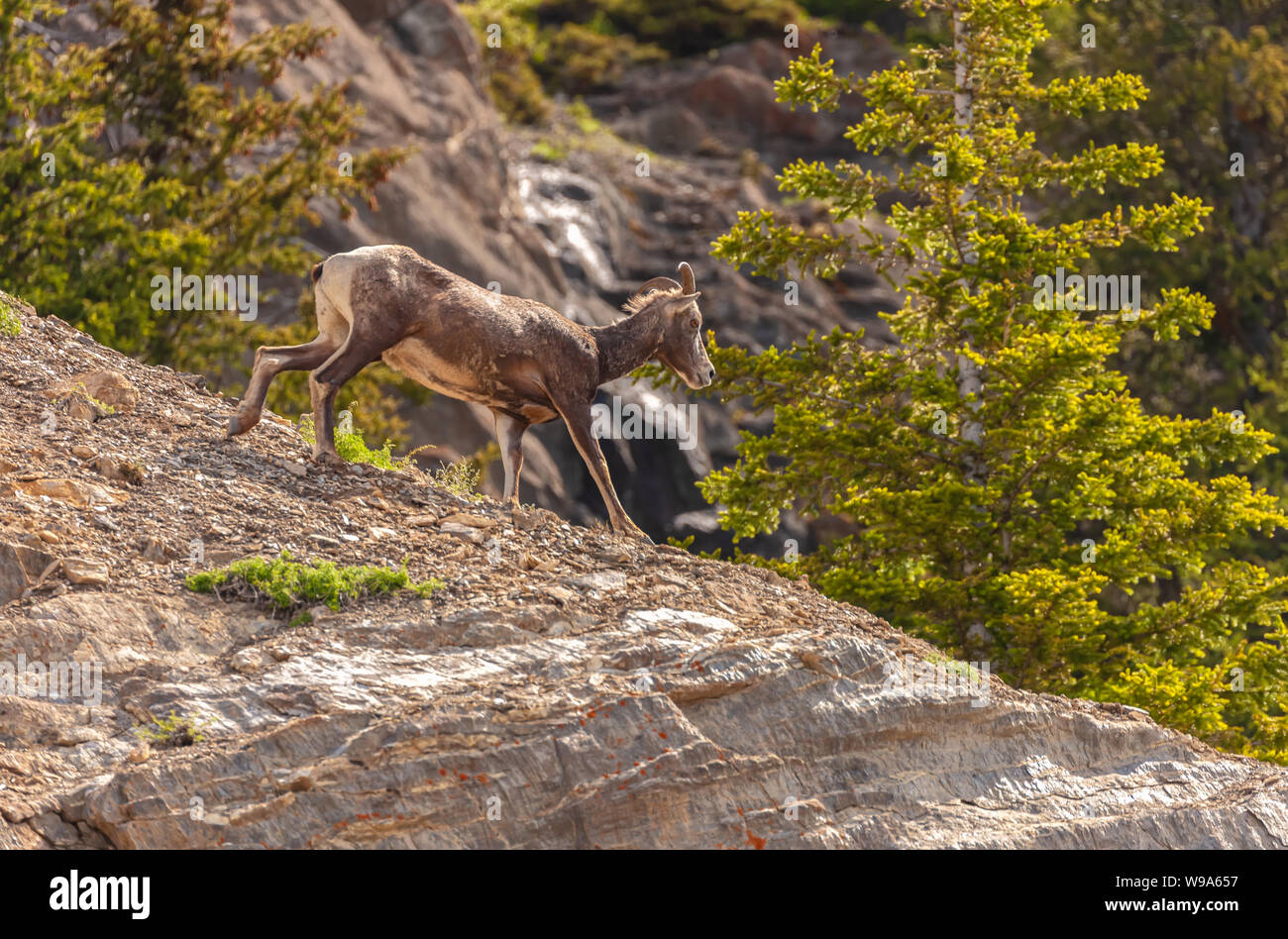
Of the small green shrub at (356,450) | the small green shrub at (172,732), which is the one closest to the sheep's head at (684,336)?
the small green shrub at (356,450)

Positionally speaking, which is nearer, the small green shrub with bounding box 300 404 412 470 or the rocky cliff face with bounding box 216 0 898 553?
the small green shrub with bounding box 300 404 412 470

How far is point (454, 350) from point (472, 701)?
365cm

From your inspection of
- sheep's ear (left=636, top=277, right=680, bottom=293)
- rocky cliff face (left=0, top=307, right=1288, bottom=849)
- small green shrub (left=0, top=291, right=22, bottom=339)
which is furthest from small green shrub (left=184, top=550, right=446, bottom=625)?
small green shrub (left=0, top=291, right=22, bottom=339)

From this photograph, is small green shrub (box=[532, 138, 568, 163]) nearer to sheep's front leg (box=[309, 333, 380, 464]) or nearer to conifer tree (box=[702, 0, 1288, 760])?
conifer tree (box=[702, 0, 1288, 760])

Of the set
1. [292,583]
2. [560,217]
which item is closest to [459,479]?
[292,583]

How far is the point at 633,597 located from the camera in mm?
9742

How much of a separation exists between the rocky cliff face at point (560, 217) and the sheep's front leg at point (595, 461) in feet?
45.2

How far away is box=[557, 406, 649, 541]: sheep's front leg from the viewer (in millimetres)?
11203

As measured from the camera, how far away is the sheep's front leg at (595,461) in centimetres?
1120

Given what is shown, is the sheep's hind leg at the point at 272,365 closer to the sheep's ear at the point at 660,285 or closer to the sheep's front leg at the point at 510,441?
the sheep's front leg at the point at 510,441

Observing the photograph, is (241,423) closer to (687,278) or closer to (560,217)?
(687,278)

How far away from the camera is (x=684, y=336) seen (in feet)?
39.8

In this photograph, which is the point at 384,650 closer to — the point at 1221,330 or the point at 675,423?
the point at 675,423

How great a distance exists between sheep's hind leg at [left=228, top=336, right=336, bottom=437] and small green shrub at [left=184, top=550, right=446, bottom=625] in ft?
7.51
